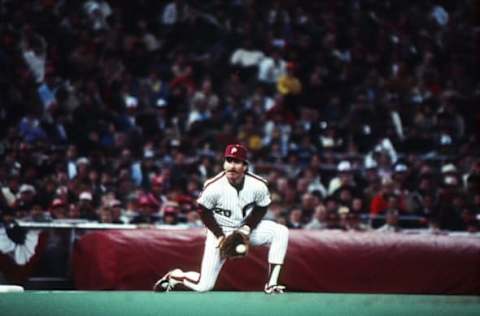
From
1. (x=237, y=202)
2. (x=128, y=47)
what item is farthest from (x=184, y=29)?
(x=237, y=202)

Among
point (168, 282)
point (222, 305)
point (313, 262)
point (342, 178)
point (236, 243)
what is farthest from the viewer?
point (342, 178)

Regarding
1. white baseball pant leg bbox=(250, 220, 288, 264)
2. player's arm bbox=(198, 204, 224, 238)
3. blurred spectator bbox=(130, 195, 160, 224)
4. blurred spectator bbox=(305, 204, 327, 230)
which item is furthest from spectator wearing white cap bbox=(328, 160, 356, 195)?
player's arm bbox=(198, 204, 224, 238)

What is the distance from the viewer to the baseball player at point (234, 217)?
1005 centimetres

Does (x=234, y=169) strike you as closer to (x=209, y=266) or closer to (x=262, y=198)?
(x=262, y=198)

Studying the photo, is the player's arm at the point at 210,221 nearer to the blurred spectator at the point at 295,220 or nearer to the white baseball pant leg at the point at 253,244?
the white baseball pant leg at the point at 253,244

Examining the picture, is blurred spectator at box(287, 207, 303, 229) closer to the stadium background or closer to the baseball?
the stadium background

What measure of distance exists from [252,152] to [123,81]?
276 centimetres

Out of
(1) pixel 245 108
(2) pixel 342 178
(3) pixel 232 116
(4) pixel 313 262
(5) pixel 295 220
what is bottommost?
(4) pixel 313 262

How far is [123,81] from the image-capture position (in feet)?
57.5

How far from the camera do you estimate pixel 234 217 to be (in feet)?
33.9

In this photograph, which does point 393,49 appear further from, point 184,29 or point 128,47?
point 128,47

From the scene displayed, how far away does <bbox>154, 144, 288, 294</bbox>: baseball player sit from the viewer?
10.0m

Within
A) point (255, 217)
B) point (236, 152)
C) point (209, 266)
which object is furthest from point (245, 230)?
point (236, 152)

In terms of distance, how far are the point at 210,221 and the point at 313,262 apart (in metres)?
2.47
